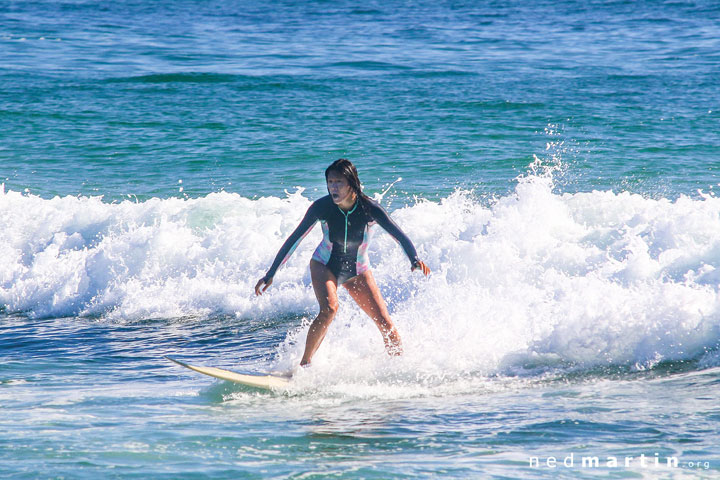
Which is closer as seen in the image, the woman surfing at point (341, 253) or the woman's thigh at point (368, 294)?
the woman surfing at point (341, 253)

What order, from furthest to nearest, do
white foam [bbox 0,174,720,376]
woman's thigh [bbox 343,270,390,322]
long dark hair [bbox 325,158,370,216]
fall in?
white foam [bbox 0,174,720,376] → woman's thigh [bbox 343,270,390,322] → long dark hair [bbox 325,158,370,216]

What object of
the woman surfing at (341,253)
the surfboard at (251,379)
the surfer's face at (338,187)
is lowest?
the surfboard at (251,379)

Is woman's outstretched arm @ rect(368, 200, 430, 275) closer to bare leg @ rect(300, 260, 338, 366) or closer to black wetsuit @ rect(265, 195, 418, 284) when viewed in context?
black wetsuit @ rect(265, 195, 418, 284)

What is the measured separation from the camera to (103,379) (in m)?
7.24

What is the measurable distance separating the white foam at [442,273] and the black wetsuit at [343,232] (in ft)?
2.76

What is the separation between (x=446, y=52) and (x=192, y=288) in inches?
612

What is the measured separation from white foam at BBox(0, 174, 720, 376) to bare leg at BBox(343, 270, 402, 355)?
0.78ft

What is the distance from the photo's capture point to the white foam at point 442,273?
7.29 meters

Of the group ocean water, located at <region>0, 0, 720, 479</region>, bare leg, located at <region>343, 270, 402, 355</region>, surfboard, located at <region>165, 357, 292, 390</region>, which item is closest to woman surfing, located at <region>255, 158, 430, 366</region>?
bare leg, located at <region>343, 270, 402, 355</region>

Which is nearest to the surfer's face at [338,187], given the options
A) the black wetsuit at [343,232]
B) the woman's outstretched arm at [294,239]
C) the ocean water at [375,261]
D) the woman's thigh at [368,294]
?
the black wetsuit at [343,232]

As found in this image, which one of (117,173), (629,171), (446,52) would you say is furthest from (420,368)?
(446,52)

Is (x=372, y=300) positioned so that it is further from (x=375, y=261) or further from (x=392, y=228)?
(x=375, y=261)

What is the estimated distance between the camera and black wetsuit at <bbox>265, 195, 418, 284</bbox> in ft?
21.9

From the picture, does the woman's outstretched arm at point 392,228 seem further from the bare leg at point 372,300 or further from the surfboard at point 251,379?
the surfboard at point 251,379
